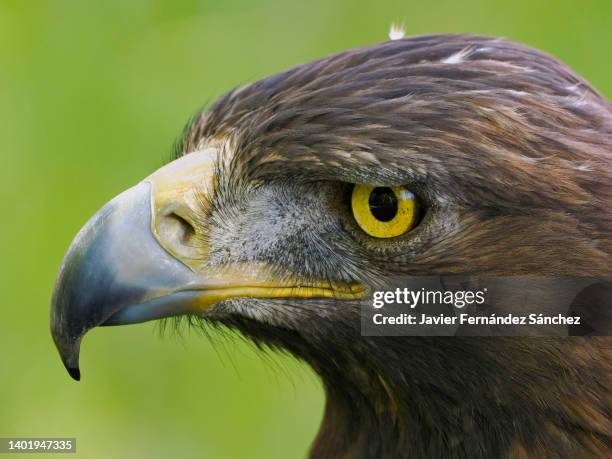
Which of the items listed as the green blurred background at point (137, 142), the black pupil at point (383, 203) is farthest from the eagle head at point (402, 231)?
the green blurred background at point (137, 142)

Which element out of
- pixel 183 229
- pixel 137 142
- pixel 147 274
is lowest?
pixel 147 274

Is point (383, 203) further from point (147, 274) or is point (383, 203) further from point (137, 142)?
point (137, 142)

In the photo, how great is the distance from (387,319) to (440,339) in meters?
0.14

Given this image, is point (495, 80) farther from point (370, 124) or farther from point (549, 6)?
point (549, 6)

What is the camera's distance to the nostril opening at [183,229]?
294cm

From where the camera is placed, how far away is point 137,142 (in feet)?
20.2

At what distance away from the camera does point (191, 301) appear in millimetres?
2891

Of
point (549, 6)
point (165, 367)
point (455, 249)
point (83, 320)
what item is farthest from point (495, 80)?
point (549, 6)

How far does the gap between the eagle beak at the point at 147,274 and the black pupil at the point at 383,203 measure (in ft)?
0.67

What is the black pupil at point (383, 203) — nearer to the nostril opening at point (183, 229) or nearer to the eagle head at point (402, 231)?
the eagle head at point (402, 231)

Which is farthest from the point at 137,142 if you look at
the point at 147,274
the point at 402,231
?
the point at 402,231

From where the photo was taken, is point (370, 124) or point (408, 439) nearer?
point (370, 124)

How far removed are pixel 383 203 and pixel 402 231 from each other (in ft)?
0.29

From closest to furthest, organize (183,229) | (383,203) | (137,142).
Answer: (383,203)
(183,229)
(137,142)
